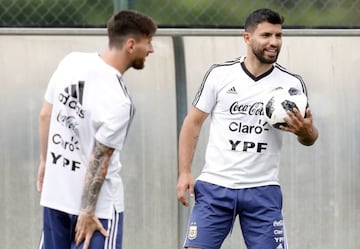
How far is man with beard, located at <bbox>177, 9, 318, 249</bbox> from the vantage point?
6.61 metres

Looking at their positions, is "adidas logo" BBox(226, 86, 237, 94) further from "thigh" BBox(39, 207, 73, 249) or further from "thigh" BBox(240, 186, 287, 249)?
"thigh" BBox(39, 207, 73, 249)

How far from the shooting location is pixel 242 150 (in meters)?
6.62

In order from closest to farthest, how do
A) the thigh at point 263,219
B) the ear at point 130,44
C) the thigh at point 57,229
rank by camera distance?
1. the ear at point 130,44
2. the thigh at point 57,229
3. the thigh at point 263,219

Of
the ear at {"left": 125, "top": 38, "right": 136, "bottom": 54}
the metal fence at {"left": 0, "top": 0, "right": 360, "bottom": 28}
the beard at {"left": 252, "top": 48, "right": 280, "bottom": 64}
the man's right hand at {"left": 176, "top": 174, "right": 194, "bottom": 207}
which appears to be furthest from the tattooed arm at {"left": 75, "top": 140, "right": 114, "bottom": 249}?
the metal fence at {"left": 0, "top": 0, "right": 360, "bottom": 28}

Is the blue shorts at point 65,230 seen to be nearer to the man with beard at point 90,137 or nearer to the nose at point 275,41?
the man with beard at point 90,137

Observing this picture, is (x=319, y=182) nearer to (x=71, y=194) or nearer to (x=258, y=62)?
(x=258, y=62)

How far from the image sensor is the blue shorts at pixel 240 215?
6.60 meters

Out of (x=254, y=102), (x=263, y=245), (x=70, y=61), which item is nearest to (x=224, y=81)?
(x=254, y=102)

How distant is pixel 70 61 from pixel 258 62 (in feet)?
5.18

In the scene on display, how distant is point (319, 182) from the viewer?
25.8ft

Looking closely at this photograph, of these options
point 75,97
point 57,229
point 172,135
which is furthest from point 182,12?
point 57,229

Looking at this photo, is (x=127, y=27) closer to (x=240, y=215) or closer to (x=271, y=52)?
(x=271, y=52)

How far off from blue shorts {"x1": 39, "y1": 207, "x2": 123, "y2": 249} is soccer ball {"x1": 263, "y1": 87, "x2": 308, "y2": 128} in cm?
132

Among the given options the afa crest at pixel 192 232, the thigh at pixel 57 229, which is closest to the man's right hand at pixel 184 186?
the afa crest at pixel 192 232
